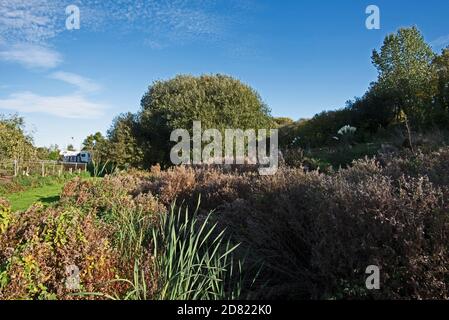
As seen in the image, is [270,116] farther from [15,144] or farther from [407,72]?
[15,144]

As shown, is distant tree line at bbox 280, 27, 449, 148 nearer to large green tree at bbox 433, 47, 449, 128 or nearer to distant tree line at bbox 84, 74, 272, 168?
large green tree at bbox 433, 47, 449, 128

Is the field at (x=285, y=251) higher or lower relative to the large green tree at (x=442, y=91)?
lower

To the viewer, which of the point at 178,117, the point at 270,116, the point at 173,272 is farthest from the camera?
the point at 270,116

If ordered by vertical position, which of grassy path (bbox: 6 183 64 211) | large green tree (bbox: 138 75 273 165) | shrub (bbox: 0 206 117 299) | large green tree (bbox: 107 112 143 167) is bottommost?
grassy path (bbox: 6 183 64 211)

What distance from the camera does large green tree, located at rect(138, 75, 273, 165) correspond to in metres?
22.3

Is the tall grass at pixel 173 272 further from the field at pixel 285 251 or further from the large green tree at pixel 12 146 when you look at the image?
the large green tree at pixel 12 146

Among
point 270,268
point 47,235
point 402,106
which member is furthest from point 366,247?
point 402,106

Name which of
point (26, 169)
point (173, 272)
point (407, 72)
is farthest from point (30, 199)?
point (407, 72)

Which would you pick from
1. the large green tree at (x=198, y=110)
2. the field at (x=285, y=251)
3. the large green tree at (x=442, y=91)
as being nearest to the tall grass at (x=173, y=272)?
the field at (x=285, y=251)

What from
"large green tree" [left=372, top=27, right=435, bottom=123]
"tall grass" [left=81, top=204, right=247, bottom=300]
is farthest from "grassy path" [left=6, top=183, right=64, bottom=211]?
"large green tree" [left=372, top=27, right=435, bottom=123]

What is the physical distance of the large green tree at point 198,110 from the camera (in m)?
22.3

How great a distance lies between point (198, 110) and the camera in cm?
2220

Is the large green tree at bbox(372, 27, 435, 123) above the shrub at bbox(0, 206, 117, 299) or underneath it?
above

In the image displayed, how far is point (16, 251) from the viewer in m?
2.66
